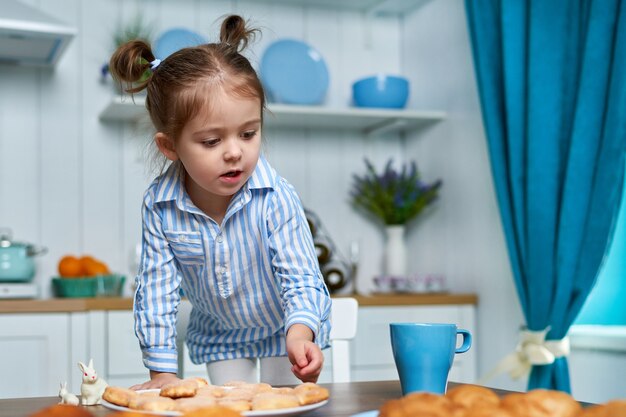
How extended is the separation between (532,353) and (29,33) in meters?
1.76

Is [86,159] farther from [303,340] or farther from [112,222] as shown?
[303,340]

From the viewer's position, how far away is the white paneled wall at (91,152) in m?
2.79

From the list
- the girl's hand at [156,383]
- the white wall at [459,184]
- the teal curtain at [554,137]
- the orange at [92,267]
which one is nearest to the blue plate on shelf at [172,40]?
the orange at [92,267]

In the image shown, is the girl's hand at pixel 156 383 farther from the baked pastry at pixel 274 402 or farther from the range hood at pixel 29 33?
the range hood at pixel 29 33

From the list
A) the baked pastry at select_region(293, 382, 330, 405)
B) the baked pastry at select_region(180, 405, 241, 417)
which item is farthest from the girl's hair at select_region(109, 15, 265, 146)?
the baked pastry at select_region(180, 405, 241, 417)

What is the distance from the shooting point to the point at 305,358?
100cm

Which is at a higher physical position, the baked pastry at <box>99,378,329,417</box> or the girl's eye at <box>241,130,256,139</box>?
the girl's eye at <box>241,130,256,139</box>

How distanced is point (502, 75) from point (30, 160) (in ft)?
5.35

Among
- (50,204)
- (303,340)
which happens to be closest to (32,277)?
(50,204)

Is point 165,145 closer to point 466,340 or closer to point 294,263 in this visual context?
point 294,263

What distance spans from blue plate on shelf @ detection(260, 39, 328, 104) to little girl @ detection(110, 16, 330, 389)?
1.54 metres

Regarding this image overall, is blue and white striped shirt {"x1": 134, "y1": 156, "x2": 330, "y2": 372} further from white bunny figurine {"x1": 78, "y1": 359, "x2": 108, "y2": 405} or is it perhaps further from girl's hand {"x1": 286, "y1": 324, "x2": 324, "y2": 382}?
white bunny figurine {"x1": 78, "y1": 359, "x2": 108, "y2": 405}

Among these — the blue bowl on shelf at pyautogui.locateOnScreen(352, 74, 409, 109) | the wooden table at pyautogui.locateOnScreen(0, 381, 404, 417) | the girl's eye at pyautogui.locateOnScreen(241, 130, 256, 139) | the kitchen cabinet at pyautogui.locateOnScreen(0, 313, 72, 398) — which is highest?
the blue bowl on shelf at pyautogui.locateOnScreen(352, 74, 409, 109)

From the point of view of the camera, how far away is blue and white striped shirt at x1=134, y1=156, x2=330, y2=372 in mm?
1226
